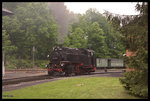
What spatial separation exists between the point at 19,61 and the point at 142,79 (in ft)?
101

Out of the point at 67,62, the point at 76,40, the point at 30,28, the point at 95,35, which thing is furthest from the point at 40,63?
the point at 67,62

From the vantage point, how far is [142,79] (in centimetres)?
805

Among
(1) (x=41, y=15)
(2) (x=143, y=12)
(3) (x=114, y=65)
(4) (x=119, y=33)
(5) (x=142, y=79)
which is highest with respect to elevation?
(1) (x=41, y=15)

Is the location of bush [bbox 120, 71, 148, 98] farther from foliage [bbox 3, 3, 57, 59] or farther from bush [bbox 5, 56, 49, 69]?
foliage [bbox 3, 3, 57, 59]

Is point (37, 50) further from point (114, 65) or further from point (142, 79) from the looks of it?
point (142, 79)

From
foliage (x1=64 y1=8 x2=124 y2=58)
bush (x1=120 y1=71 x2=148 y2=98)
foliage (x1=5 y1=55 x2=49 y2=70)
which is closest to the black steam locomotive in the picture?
bush (x1=120 y1=71 x2=148 y2=98)

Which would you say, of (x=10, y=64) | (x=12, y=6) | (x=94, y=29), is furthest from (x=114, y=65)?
(x=12, y=6)

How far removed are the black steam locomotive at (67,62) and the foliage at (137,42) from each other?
11668 millimetres

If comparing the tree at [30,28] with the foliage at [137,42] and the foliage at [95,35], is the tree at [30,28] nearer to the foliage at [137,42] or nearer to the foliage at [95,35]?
the foliage at [95,35]

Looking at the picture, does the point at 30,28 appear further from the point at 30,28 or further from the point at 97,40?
the point at 97,40

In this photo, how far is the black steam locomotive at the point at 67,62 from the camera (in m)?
20.1

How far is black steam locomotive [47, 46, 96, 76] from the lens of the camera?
20.1 metres

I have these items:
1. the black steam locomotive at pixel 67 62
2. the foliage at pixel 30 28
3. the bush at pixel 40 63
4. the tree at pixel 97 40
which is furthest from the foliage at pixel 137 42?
the tree at pixel 97 40

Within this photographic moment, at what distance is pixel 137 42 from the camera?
770 cm
